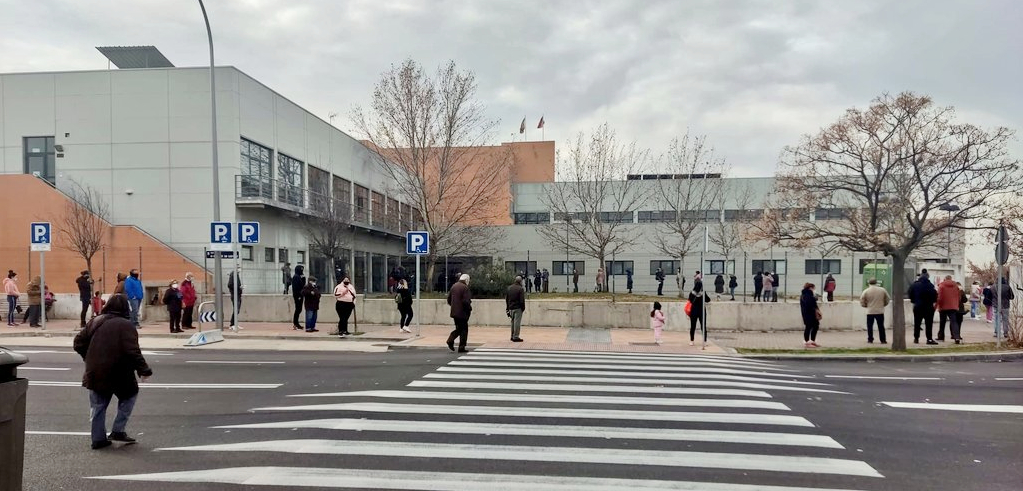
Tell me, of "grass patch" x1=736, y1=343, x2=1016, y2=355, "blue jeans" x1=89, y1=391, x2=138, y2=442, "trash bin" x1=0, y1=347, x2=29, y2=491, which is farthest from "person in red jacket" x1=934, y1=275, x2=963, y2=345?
"trash bin" x1=0, y1=347, x2=29, y2=491

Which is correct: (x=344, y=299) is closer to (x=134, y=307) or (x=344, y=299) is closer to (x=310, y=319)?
(x=310, y=319)

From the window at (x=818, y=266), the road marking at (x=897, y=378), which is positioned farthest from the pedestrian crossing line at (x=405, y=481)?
the window at (x=818, y=266)

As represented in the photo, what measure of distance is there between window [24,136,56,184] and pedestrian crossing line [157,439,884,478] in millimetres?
29166

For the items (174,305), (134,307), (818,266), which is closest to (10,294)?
(134,307)

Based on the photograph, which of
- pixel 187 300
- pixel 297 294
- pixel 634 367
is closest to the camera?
pixel 634 367

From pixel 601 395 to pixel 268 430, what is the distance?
15.1ft

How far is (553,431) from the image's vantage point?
7.34 metres

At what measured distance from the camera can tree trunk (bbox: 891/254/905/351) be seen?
16359mm

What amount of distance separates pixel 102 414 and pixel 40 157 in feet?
95.2

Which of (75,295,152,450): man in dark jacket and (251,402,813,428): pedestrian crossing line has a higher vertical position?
(75,295,152,450): man in dark jacket

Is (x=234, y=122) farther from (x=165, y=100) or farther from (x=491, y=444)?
(x=491, y=444)

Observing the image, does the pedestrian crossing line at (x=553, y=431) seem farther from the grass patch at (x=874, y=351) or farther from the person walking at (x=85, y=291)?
the person walking at (x=85, y=291)

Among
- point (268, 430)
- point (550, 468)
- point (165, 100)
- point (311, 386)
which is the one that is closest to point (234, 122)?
point (165, 100)

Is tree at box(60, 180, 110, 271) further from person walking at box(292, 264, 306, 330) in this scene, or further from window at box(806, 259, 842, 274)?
window at box(806, 259, 842, 274)
